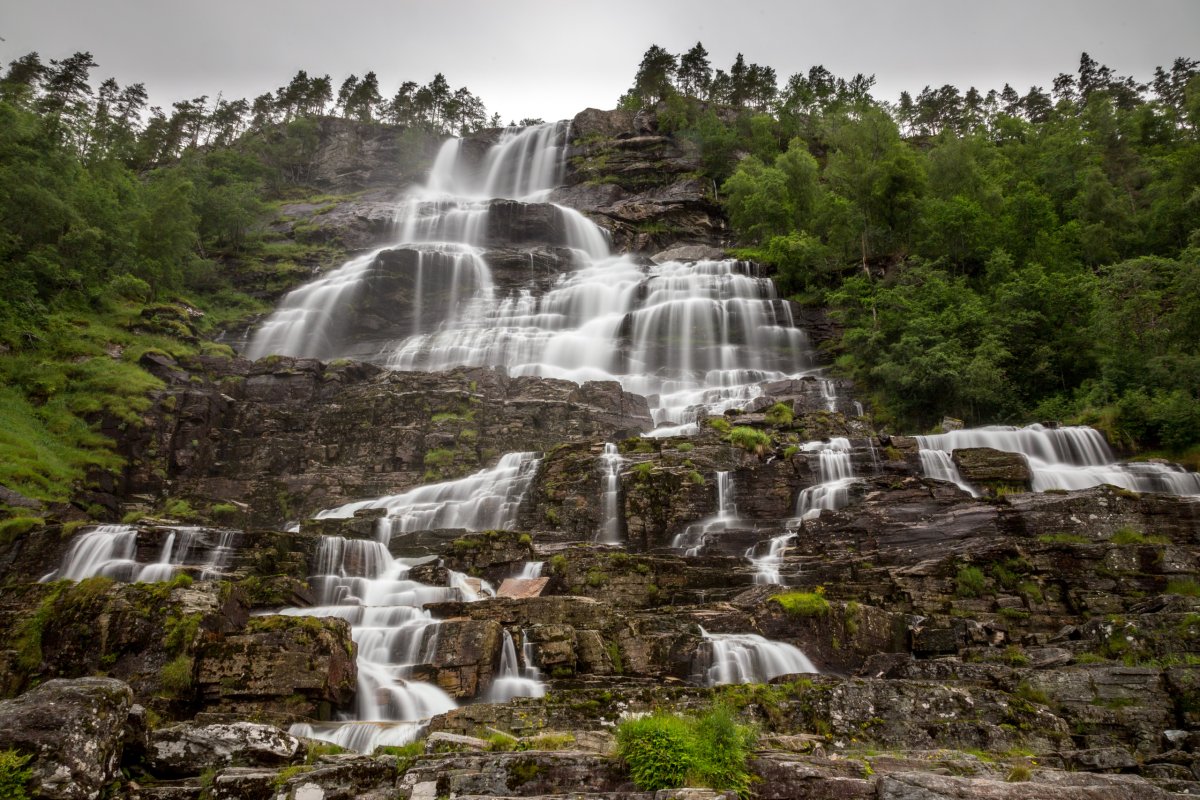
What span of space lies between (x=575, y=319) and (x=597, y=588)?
2848cm

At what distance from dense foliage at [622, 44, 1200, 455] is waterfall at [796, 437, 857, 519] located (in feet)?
28.0

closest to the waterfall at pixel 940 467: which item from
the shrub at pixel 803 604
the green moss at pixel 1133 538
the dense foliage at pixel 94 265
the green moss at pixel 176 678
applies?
the green moss at pixel 1133 538

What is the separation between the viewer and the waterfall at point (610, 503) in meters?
22.1

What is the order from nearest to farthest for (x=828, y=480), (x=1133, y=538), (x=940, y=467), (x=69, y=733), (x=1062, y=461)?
(x=69, y=733), (x=1133, y=538), (x=828, y=480), (x=940, y=467), (x=1062, y=461)

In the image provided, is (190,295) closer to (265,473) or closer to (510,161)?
(265,473)

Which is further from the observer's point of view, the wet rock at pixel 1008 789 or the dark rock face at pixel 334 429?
the dark rock face at pixel 334 429

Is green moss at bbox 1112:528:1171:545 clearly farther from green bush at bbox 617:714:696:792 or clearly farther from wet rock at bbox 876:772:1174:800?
green bush at bbox 617:714:696:792

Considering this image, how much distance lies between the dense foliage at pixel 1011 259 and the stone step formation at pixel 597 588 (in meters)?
2.97

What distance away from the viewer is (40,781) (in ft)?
18.9

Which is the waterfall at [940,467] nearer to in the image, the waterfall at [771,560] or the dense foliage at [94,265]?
the waterfall at [771,560]

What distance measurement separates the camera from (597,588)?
16.7 metres

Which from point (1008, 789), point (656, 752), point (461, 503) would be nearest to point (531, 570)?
point (461, 503)

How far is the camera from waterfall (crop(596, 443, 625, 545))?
72.4ft

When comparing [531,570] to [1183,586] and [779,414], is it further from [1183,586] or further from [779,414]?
[1183,586]
